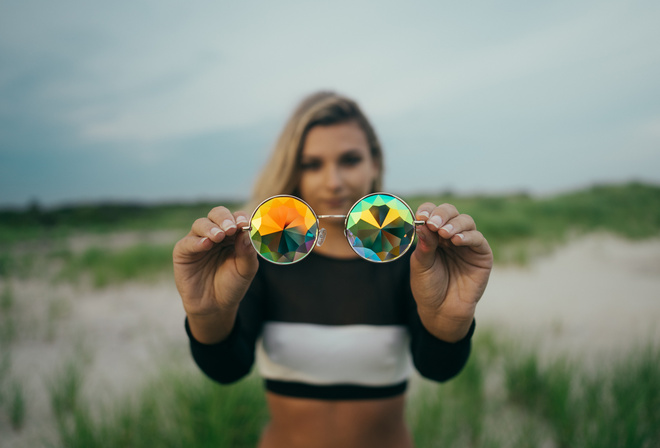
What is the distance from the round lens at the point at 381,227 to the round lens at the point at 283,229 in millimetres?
172

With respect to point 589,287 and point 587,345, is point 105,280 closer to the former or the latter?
point 587,345

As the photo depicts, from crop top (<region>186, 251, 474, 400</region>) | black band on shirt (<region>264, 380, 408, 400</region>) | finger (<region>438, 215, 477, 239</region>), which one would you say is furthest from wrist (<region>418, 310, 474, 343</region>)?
black band on shirt (<region>264, 380, 408, 400</region>)

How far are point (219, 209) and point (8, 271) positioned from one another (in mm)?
10341

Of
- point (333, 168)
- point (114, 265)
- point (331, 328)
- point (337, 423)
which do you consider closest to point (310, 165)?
point (333, 168)

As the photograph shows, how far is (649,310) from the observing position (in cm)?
676

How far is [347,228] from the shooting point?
1.47 metres

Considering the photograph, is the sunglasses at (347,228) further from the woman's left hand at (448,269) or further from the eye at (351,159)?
the eye at (351,159)

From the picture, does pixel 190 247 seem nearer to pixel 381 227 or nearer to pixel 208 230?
pixel 208 230

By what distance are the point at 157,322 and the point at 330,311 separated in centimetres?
599

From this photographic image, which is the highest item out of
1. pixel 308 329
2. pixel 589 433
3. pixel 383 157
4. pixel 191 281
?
pixel 383 157

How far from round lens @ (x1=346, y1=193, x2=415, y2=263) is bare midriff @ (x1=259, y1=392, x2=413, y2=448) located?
89 cm

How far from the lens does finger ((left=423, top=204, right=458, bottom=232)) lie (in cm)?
127

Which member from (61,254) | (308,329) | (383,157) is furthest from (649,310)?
(61,254)

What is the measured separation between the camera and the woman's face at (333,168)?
6.37 feet
